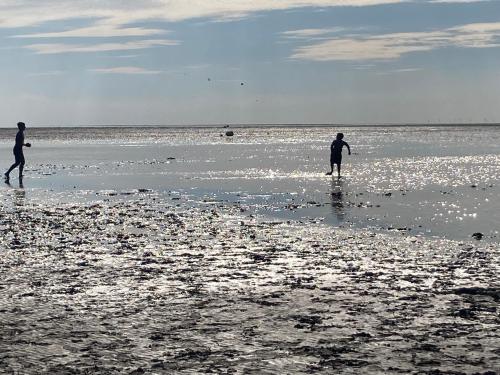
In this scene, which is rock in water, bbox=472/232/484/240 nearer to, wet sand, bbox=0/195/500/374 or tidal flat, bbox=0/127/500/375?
tidal flat, bbox=0/127/500/375

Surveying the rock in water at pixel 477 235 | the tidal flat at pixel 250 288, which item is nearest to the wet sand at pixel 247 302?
the tidal flat at pixel 250 288

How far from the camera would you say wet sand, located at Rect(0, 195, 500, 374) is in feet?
25.7

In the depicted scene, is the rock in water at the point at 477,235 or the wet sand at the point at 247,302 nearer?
the wet sand at the point at 247,302

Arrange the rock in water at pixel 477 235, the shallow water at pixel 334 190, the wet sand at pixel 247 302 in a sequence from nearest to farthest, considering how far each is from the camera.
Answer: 1. the wet sand at pixel 247 302
2. the rock in water at pixel 477 235
3. the shallow water at pixel 334 190

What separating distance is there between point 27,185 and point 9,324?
84.8 ft

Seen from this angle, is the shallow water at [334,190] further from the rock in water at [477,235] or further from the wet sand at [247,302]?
the wet sand at [247,302]

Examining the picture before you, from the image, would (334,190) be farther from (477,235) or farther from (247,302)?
(247,302)

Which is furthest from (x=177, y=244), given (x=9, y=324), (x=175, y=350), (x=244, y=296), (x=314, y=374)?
(x=314, y=374)

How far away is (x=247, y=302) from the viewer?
33.9 feet

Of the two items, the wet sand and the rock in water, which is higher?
the wet sand

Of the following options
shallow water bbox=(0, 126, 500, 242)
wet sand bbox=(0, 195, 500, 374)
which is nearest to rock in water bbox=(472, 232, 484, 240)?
shallow water bbox=(0, 126, 500, 242)

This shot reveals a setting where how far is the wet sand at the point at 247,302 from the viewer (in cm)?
783

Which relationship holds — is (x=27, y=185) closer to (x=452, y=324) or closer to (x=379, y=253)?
(x=379, y=253)

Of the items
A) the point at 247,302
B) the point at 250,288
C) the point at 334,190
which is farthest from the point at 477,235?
the point at 334,190
